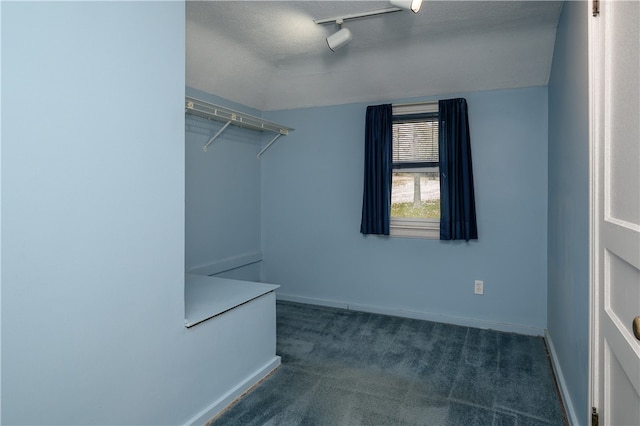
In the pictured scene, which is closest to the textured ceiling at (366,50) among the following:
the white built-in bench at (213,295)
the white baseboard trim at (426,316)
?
the white built-in bench at (213,295)

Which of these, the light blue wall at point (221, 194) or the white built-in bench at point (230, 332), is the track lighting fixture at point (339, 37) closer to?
the light blue wall at point (221, 194)

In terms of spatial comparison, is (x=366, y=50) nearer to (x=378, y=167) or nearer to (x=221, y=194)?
(x=378, y=167)

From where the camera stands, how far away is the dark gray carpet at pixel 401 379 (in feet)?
6.38

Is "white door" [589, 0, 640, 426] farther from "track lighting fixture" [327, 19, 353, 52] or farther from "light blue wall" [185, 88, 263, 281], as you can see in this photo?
"light blue wall" [185, 88, 263, 281]

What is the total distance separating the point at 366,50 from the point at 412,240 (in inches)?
63.8

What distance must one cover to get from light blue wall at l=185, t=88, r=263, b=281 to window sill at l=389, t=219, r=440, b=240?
1.41m

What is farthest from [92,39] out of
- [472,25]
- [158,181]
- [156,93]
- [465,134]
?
[465,134]

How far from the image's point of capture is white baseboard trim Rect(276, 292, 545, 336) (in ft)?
10.1

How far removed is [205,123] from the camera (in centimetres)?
318

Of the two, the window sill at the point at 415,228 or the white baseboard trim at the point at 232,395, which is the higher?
the window sill at the point at 415,228

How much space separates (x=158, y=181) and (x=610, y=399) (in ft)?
5.87

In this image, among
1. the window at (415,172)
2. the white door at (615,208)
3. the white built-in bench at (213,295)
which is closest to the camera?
the white door at (615,208)

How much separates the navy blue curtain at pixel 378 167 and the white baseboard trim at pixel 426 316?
28.5 inches

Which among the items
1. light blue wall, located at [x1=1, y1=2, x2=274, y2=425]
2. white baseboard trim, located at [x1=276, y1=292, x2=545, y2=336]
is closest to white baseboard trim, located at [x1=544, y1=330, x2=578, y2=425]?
white baseboard trim, located at [x1=276, y1=292, x2=545, y2=336]
